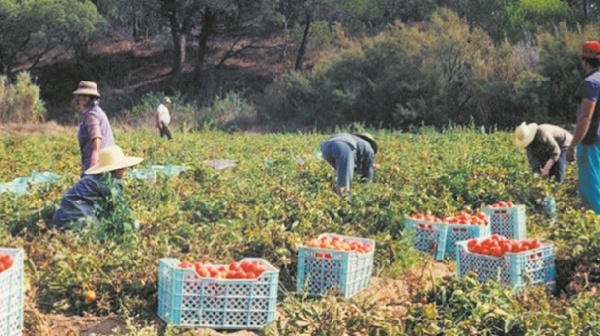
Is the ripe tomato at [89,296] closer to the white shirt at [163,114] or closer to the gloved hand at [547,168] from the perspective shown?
the gloved hand at [547,168]

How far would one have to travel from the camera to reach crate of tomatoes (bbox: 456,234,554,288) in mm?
5145

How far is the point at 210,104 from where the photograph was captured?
33656 mm

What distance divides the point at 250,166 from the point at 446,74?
16804 mm

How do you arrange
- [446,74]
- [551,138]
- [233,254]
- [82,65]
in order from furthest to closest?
[82,65], [446,74], [551,138], [233,254]

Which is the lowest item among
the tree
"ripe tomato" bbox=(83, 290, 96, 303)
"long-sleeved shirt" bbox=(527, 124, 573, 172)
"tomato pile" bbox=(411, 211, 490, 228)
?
"ripe tomato" bbox=(83, 290, 96, 303)

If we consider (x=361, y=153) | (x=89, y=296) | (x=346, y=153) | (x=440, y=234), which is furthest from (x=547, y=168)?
(x=89, y=296)

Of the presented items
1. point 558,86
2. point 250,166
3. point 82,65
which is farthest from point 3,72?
point 250,166

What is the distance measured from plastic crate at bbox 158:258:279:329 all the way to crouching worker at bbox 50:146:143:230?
191 centimetres

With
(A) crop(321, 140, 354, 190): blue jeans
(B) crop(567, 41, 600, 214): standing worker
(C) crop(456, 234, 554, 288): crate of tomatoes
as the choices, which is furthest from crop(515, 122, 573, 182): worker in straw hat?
(C) crop(456, 234, 554, 288): crate of tomatoes

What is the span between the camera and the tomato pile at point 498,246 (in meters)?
5.29

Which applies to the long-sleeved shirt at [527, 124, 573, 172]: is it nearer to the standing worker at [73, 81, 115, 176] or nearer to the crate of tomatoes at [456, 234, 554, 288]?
the crate of tomatoes at [456, 234, 554, 288]

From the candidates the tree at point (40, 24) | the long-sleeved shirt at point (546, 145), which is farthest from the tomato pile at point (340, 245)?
the tree at point (40, 24)

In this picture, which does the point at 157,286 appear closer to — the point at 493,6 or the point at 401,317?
the point at 401,317

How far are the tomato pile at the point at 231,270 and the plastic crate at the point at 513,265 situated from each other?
58.7 inches
